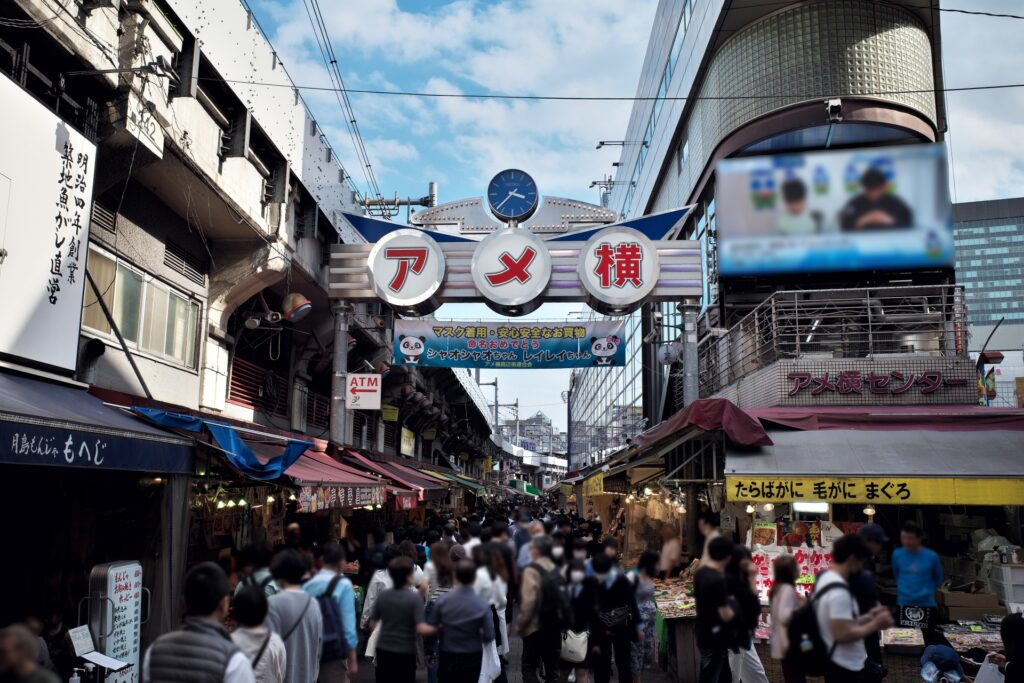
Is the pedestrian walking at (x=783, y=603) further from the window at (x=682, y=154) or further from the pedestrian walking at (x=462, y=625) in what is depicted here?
the window at (x=682, y=154)

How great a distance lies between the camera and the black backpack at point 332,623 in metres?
6.59

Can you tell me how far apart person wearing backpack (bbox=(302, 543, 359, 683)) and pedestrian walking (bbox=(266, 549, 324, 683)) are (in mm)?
478

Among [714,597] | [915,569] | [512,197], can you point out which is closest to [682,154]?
[512,197]

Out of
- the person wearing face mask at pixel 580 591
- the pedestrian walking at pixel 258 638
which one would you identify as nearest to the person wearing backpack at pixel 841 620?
the person wearing face mask at pixel 580 591

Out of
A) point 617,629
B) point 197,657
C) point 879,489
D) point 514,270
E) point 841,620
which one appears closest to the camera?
point 197,657

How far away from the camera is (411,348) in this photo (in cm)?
1847

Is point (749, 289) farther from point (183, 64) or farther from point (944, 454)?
point (183, 64)

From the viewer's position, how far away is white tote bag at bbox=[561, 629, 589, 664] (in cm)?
838

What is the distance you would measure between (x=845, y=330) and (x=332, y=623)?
15041 mm

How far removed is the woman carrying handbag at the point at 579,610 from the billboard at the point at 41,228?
6.14m

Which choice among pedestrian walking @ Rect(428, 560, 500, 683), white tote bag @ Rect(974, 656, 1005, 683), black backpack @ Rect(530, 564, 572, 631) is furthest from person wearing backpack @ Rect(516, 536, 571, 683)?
white tote bag @ Rect(974, 656, 1005, 683)

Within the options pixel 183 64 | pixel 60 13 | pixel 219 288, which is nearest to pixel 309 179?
pixel 219 288

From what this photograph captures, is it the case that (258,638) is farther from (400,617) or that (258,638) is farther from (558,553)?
(558,553)

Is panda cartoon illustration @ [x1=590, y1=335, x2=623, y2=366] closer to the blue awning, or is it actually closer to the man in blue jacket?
the blue awning
